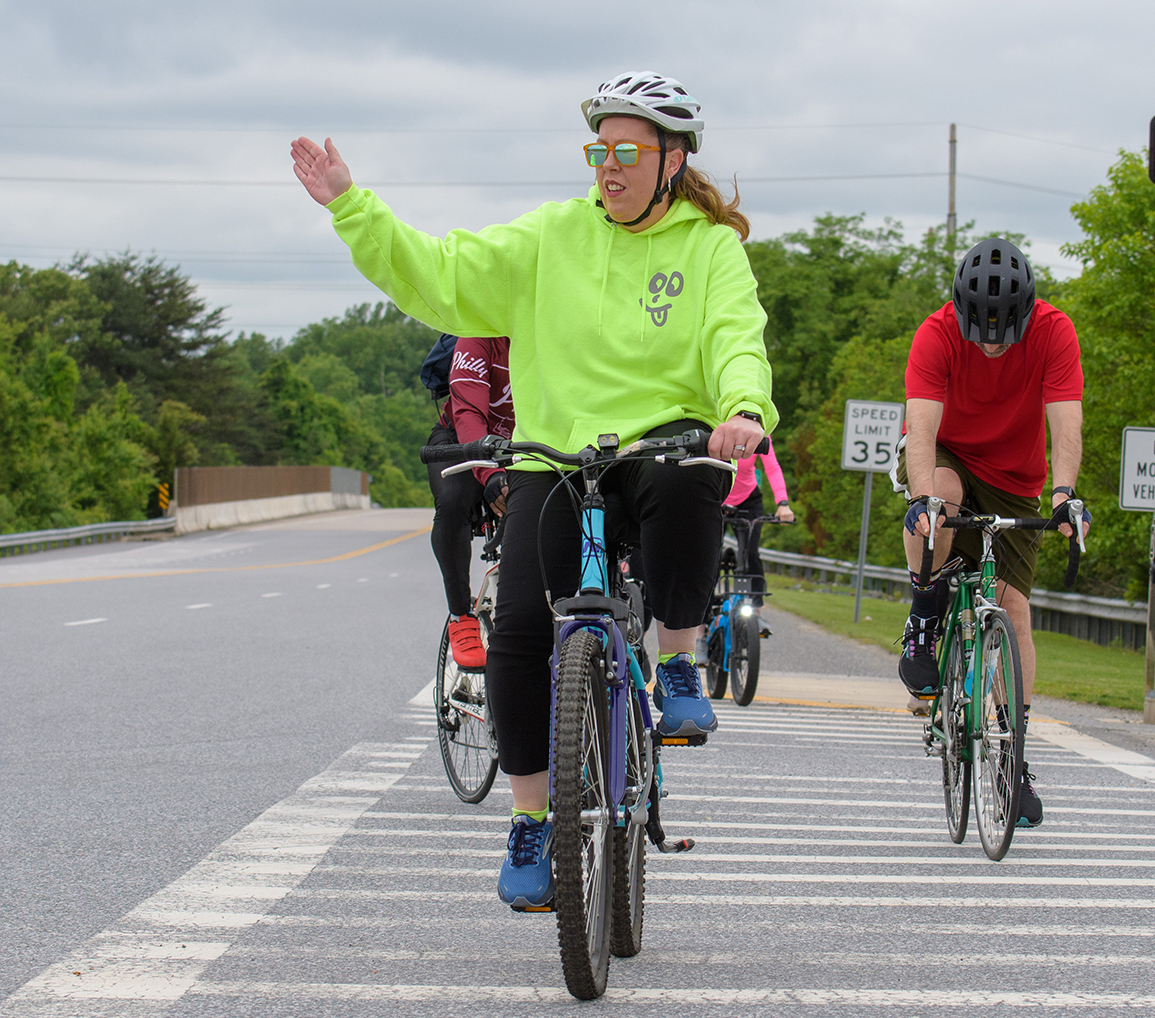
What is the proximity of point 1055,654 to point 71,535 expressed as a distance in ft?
→ 82.4

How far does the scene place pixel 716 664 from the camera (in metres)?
10.2

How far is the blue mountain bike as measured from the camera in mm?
3293

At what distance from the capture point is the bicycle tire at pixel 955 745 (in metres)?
5.38

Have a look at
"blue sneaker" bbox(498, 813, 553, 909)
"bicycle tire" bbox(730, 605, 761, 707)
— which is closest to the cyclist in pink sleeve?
"bicycle tire" bbox(730, 605, 761, 707)

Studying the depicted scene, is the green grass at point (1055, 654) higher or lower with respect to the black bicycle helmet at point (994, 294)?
lower

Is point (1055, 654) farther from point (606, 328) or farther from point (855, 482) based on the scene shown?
point (855, 482)

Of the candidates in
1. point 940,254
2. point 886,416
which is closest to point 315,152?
point 886,416

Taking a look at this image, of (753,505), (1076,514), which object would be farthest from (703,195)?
(753,505)

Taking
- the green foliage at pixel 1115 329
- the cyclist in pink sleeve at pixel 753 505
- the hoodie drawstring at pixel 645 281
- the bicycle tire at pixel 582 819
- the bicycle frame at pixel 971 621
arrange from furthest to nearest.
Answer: the green foliage at pixel 1115 329 → the cyclist in pink sleeve at pixel 753 505 → the bicycle frame at pixel 971 621 → the hoodie drawstring at pixel 645 281 → the bicycle tire at pixel 582 819

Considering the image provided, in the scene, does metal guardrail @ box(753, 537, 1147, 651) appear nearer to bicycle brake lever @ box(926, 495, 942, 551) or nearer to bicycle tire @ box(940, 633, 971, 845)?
bicycle tire @ box(940, 633, 971, 845)

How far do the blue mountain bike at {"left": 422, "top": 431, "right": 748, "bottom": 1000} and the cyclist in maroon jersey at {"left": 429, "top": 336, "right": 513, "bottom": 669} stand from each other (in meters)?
2.22

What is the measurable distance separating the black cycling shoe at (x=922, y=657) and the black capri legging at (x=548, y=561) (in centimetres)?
236

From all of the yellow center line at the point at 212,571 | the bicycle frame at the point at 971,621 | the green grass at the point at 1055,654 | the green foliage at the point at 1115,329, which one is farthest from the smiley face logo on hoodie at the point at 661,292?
the green foliage at the point at 1115,329

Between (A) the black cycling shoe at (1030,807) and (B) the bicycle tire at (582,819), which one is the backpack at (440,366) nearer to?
(A) the black cycling shoe at (1030,807)
